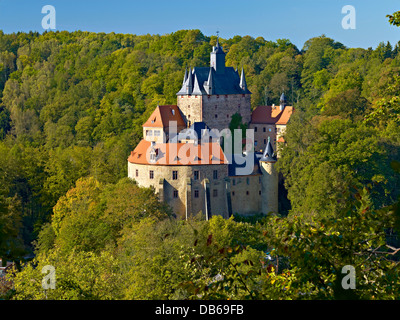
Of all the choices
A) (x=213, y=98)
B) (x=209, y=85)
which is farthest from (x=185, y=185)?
(x=209, y=85)

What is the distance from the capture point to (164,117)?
5753 centimetres

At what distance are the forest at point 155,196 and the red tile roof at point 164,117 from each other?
5306 millimetres

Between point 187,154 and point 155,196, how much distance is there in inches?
155

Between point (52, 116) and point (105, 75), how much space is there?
12.0m

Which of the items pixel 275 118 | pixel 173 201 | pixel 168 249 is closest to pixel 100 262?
pixel 168 249

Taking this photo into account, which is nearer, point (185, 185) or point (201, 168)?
point (185, 185)

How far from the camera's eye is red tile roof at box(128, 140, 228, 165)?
50125mm

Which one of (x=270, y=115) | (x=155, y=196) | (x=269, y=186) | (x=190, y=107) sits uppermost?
(x=190, y=107)

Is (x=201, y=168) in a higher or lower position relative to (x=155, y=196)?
higher

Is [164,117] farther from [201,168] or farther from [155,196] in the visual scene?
[155,196]

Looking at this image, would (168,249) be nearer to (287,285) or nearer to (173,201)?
(173,201)

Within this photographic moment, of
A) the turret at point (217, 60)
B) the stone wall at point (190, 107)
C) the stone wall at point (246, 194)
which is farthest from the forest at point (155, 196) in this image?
the turret at point (217, 60)

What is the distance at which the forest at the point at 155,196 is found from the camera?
35.4ft

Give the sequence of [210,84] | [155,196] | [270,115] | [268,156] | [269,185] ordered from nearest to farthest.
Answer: [155,196] → [269,185] → [268,156] → [210,84] → [270,115]
